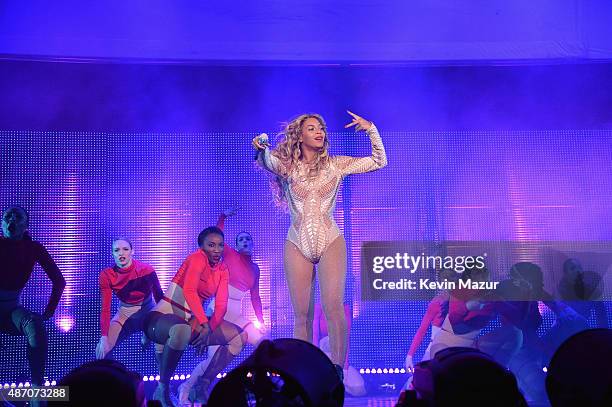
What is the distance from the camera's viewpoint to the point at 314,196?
12.1ft

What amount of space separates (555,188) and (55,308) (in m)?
4.45

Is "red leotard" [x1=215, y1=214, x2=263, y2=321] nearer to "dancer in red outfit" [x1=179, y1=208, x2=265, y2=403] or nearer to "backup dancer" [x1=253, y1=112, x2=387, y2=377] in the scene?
"dancer in red outfit" [x1=179, y1=208, x2=265, y2=403]

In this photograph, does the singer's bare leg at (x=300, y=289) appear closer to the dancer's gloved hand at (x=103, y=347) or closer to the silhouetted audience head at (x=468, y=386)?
the silhouetted audience head at (x=468, y=386)

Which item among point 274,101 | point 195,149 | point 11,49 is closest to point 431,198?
point 274,101

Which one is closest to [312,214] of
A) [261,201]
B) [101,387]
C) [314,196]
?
[314,196]

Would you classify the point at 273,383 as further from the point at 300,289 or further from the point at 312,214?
the point at 312,214

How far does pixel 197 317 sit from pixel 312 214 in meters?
1.54

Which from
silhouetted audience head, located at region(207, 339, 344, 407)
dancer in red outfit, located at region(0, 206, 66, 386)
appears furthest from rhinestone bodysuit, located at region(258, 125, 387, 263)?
dancer in red outfit, located at region(0, 206, 66, 386)

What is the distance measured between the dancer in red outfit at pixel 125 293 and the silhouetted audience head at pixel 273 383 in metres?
2.61

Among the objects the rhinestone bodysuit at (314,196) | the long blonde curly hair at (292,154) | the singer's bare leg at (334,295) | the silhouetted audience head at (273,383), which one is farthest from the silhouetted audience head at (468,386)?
the long blonde curly hair at (292,154)

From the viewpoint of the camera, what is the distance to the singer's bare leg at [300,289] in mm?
3627

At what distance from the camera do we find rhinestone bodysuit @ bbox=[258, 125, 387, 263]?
12.0 ft

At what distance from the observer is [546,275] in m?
4.81

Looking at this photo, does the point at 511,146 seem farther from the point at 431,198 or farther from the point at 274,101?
the point at 274,101
